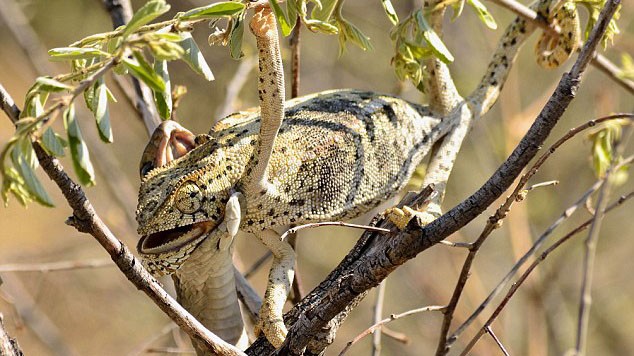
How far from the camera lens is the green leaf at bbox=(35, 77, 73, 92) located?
142 cm

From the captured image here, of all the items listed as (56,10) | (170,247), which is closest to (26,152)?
(170,247)

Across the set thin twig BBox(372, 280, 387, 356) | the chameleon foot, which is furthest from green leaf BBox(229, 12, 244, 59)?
thin twig BBox(372, 280, 387, 356)

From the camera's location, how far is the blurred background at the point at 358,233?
4840 mm

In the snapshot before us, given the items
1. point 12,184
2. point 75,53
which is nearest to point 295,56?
point 75,53

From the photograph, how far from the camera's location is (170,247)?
7.50ft

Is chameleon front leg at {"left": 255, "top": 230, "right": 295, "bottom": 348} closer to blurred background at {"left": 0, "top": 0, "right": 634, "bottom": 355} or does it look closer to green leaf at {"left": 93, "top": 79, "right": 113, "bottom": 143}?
green leaf at {"left": 93, "top": 79, "right": 113, "bottom": 143}

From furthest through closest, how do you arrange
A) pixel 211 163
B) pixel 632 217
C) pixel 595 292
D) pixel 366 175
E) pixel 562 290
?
1. pixel 632 217
2. pixel 595 292
3. pixel 562 290
4. pixel 366 175
5. pixel 211 163

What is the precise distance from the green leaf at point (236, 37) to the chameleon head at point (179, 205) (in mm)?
601

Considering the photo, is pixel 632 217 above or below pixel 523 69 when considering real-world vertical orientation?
below

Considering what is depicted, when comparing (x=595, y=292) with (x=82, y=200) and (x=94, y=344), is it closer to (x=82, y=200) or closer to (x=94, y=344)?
(x=94, y=344)

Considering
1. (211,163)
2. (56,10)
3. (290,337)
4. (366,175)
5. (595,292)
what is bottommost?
(595,292)

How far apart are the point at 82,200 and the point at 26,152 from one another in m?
0.19

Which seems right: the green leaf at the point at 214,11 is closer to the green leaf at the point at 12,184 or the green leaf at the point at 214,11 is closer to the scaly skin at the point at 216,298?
the green leaf at the point at 12,184

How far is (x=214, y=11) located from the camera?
1.64 metres
